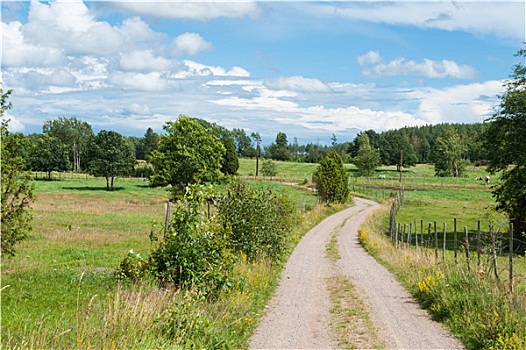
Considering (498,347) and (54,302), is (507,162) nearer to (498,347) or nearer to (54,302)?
(498,347)

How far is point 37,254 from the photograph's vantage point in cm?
1969

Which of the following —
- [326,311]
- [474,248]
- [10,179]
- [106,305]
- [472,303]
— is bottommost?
[474,248]

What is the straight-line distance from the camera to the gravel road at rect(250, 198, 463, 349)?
9992mm

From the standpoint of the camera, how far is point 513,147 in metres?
30.2

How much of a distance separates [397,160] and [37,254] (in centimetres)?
15205

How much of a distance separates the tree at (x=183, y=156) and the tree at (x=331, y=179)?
52.4 feet

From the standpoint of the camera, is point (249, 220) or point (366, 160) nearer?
point (249, 220)

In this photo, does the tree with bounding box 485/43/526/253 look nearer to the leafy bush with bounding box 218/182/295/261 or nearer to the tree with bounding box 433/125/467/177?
the leafy bush with bounding box 218/182/295/261

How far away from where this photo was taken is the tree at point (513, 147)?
29688 mm

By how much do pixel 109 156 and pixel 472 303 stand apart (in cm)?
7439

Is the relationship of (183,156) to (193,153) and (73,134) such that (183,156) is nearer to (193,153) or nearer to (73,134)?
(193,153)

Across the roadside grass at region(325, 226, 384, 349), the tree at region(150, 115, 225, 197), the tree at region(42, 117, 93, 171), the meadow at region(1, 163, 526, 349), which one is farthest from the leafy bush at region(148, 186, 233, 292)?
the tree at region(42, 117, 93, 171)

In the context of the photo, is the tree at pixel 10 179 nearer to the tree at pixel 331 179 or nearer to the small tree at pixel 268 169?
the tree at pixel 331 179

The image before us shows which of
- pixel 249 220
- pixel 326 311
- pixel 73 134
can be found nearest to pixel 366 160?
pixel 73 134
